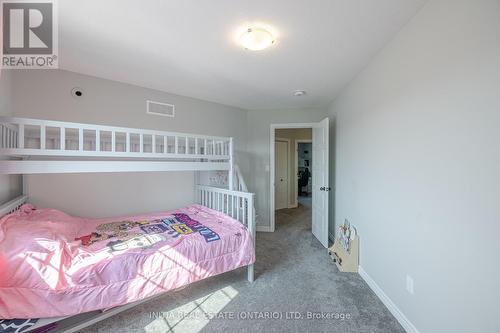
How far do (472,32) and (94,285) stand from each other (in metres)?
2.77

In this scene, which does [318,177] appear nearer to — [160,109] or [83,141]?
[160,109]

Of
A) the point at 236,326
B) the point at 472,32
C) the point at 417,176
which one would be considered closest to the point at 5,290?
the point at 236,326

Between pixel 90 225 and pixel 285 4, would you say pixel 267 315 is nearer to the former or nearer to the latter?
pixel 90 225

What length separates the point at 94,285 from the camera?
1513 mm

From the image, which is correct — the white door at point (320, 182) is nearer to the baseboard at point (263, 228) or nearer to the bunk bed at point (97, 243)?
the baseboard at point (263, 228)

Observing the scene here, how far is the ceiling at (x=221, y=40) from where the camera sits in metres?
1.49

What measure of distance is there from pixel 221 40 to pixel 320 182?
8.30 ft

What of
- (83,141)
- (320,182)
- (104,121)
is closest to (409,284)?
(320,182)

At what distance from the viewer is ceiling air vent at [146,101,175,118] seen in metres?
3.07

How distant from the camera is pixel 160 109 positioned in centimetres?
316

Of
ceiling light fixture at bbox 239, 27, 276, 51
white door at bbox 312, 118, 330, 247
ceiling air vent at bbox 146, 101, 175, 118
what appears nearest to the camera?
ceiling light fixture at bbox 239, 27, 276, 51

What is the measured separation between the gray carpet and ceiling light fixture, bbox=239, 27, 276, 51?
7.53 feet

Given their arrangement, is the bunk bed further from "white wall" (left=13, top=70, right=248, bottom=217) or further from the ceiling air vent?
the ceiling air vent

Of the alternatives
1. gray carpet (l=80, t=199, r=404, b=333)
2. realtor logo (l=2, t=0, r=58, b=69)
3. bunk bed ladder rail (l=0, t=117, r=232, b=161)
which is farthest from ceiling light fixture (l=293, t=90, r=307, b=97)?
realtor logo (l=2, t=0, r=58, b=69)
